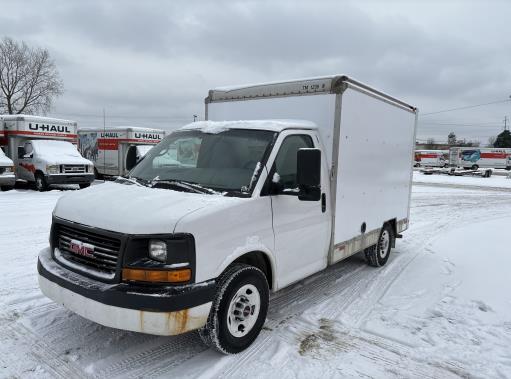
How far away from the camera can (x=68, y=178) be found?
16.1 meters

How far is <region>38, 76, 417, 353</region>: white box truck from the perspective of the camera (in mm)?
3098

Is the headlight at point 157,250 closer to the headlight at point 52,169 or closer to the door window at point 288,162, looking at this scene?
the door window at point 288,162

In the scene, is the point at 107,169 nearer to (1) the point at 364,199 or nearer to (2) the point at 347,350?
(1) the point at 364,199

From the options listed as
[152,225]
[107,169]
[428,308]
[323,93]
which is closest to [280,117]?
[323,93]

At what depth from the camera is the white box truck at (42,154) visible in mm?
15898

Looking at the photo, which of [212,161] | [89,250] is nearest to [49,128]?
[212,161]

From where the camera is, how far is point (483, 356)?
12.6 ft

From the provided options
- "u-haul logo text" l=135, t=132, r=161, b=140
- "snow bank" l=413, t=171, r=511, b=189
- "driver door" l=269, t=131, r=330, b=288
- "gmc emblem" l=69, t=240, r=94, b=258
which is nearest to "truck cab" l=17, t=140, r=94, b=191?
"u-haul logo text" l=135, t=132, r=161, b=140

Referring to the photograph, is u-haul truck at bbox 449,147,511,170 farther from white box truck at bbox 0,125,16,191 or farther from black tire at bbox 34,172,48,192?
white box truck at bbox 0,125,16,191

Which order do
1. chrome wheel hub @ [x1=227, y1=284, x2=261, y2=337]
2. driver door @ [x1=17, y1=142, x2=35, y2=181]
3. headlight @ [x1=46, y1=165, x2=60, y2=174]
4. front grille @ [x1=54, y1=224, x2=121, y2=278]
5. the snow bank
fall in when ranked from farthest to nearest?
the snow bank
driver door @ [x1=17, y1=142, x2=35, y2=181]
headlight @ [x1=46, y1=165, x2=60, y2=174]
chrome wheel hub @ [x1=227, y1=284, x2=261, y2=337]
front grille @ [x1=54, y1=224, x2=121, y2=278]

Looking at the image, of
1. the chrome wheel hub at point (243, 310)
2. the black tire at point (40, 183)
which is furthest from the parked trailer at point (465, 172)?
the chrome wheel hub at point (243, 310)

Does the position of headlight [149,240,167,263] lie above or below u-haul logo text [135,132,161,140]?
below

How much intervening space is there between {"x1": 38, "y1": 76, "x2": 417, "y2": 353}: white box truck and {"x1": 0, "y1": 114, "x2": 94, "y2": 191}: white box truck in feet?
40.4

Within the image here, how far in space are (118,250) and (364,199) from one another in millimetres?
3654
